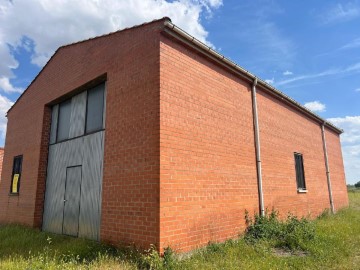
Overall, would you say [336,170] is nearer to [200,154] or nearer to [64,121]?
[200,154]

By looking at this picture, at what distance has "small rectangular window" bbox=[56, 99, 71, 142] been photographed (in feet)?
31.4

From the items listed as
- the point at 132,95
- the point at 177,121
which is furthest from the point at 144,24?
the point at 177,121

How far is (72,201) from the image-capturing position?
8.27 meters

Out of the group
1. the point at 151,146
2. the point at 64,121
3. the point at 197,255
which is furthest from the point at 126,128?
the point at 64,121

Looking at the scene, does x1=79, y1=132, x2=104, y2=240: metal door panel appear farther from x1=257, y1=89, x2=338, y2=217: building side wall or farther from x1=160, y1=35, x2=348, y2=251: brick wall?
x1=257, y1=89, x2=338, y2=217: building side wall

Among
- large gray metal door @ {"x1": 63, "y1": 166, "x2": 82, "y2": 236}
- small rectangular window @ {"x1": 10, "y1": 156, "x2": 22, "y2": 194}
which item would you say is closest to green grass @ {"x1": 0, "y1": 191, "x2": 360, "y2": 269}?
large gray metal door @ {"x1": 63, "y1": 166, "x2": 82, "y2": 236}

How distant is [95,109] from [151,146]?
3.17 metres

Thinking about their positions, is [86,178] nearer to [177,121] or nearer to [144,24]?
[177,121]

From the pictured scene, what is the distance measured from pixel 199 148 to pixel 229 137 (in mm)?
1480

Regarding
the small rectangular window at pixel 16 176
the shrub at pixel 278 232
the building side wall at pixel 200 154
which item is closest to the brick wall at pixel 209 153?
the building side wall at pixel 200 154

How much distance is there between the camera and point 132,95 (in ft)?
21.8

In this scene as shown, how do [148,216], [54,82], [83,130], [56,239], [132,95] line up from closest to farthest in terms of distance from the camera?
[148,216] < [132,95] < [56,239] < [83,130] < [54,82]

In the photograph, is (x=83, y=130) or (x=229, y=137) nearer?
(x=229, y=137)

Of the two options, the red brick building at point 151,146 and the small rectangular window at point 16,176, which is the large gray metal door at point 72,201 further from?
the small rectangular window at point 16,176
